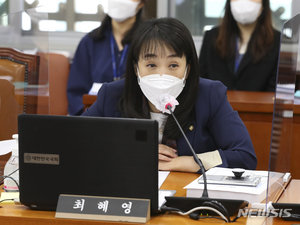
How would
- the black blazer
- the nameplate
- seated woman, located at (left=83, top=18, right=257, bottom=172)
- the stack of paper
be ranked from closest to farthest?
the nameplate < the stack of paper < seated woman, located at (left=83, top=18, right=257, bottom=172) < the black blazer

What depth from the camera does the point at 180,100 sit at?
1603mm

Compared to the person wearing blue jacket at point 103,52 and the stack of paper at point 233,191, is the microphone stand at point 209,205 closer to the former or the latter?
the stack of paper at point 233,191

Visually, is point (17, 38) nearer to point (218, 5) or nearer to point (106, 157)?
point (106, 157)

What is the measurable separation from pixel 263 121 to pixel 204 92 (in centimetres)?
93

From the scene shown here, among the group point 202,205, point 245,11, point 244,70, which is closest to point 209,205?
point 202,205

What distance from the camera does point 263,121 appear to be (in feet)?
8.02

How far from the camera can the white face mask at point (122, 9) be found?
3127 mm

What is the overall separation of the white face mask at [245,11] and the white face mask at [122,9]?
0.71 m

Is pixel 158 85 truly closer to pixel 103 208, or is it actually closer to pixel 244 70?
pixel 103 208

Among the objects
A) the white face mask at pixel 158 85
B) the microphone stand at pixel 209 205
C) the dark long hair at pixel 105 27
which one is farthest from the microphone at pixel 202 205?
the dark long hair at pixel 105 27

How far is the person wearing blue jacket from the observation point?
3.10 meters

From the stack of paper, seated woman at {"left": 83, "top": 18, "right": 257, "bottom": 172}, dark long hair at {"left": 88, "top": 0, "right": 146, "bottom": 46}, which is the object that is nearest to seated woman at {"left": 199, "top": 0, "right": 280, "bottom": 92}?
dark long hair at {"left": 88, "top": 0, "right": 146, "bottom": 46}

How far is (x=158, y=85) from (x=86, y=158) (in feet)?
1.99

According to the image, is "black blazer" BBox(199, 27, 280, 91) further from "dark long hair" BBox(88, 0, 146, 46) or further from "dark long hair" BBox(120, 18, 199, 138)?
"dark long hair" BBox(120, 18, 199, 138)
